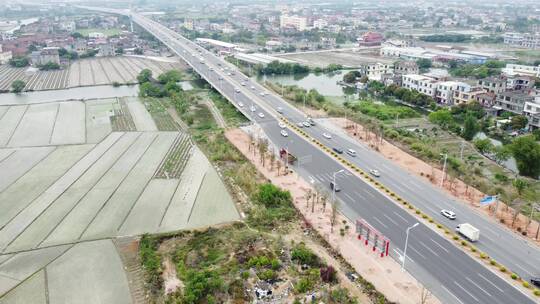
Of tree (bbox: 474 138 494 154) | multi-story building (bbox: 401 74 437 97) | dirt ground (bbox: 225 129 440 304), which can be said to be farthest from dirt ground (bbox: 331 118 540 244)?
multi-story building (bbox: 401 74 437 97)

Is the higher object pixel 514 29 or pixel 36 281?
pixel 514 29

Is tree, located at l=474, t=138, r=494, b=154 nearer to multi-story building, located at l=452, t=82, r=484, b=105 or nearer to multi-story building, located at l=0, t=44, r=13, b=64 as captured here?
multi-story building, located at l=452, t=82, r=484, b=105

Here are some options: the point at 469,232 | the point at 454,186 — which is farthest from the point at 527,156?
the point at 469,232

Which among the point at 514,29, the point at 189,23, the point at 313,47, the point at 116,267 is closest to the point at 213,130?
the point at 116,267

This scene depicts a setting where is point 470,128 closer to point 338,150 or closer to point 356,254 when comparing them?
point 338,150

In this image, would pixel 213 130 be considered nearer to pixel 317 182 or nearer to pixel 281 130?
pixel 281 130
